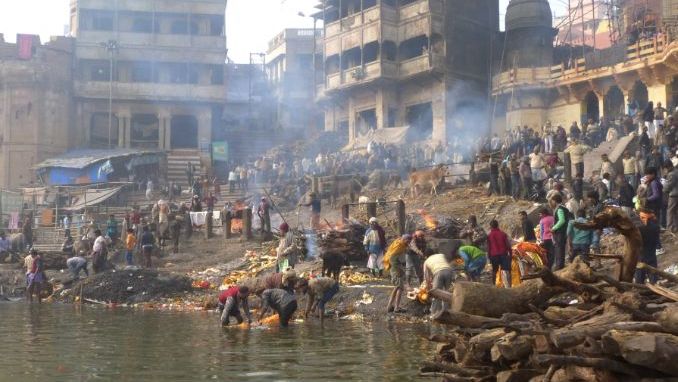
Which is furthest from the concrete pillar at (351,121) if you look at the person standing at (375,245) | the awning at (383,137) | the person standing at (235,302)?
the person standing at (235,302)

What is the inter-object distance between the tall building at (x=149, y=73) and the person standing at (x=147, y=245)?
21.5m

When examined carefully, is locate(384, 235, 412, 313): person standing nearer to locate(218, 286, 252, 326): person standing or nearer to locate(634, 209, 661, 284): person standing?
locate(218, 286, 252, 326): person standing

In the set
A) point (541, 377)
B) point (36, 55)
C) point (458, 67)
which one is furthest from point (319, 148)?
point (541, 377)

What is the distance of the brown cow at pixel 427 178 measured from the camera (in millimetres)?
27625

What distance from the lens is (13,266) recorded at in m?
27.0

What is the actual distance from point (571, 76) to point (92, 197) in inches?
886

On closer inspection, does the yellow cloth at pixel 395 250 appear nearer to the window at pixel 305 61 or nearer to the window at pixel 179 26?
the window at pixel 179 26

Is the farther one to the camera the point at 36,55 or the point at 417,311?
the point at 36,55

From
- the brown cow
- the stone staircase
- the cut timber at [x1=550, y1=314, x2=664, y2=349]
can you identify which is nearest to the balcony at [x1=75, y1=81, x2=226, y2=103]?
the stone staircase

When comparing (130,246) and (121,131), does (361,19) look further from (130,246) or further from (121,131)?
(130,246)

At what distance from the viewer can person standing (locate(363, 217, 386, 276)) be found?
18312 millimetres

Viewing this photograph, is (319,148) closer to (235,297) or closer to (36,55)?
(36,55)

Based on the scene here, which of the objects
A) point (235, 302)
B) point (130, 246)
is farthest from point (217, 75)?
point (235, 302)

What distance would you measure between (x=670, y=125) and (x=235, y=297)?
13321 mm
